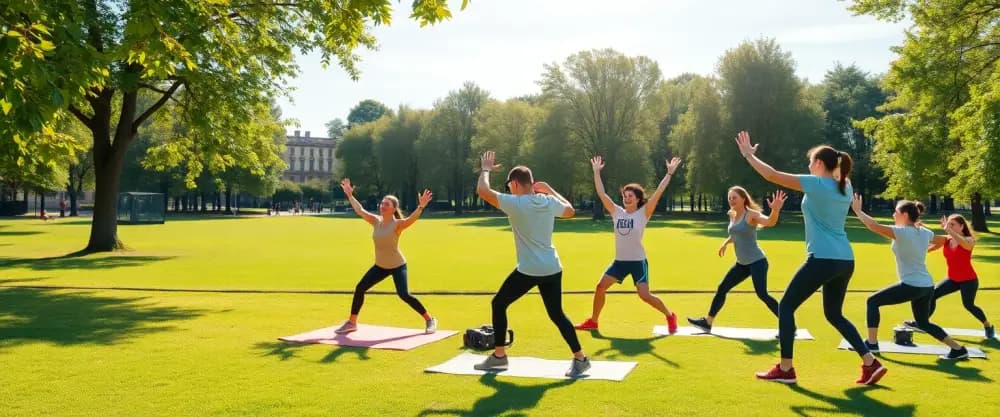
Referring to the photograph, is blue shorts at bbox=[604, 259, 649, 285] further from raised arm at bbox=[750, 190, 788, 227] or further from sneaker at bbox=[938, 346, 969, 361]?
sneaker at bbox=[938, 346, 969, 361]


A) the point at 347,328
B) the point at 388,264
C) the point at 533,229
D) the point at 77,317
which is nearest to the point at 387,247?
the point at 388,264

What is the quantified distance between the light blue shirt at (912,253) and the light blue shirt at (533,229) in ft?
13.5

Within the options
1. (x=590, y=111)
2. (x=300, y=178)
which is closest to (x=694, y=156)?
(x=590, y=111)

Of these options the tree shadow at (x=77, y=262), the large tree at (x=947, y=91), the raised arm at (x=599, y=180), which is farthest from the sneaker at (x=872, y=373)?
the large tree at (x=947, y=91)

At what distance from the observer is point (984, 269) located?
67.3 ft

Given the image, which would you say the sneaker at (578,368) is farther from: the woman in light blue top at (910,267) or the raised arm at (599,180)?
the woman in light blue top at (910,267)

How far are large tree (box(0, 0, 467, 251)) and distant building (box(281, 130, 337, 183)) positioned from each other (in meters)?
138

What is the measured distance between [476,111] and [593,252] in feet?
202

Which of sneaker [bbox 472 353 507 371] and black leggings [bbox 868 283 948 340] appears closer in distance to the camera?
sneaker [bbox 472 353 507 371]

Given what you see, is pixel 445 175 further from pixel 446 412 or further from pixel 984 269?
pixel 446 412

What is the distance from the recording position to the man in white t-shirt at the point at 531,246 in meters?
7.36

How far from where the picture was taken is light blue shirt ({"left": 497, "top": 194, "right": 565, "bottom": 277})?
7344 mm

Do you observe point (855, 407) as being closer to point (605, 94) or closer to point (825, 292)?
point (825, 292)

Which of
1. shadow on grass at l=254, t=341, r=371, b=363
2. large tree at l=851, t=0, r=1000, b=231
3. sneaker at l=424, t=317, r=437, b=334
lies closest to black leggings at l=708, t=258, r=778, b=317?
sneaker at l=424, t=317, r=437, b=334
